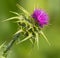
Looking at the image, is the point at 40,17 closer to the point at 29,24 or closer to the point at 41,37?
the point at 29,24

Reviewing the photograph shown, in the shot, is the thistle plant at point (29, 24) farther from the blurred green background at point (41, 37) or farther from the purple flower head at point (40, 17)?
the blurred green background at point (41, 37)

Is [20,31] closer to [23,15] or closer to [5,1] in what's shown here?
[23,15]

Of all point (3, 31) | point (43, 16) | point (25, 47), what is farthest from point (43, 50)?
point (43, 16)

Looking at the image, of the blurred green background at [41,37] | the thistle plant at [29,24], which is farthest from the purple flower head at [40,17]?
the blurred green background at [41,37]

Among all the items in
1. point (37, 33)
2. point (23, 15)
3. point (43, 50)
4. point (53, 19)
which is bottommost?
point (43, 50)

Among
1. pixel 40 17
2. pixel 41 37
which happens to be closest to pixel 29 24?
pixel 40 17
